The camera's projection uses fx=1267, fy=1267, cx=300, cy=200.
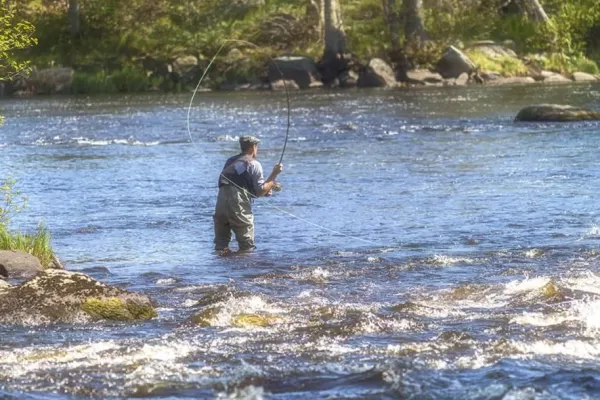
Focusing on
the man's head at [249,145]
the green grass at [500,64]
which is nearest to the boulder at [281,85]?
the green grass at [500,64]

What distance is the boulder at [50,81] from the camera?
148 ft

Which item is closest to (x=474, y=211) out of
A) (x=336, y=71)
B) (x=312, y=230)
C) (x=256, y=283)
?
(x=312, y=230)

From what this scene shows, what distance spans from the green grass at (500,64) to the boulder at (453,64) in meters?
0.67

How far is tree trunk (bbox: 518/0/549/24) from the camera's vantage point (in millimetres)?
46562

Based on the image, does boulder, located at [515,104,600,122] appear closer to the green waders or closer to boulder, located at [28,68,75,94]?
the green waders

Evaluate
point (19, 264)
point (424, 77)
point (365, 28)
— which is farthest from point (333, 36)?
point (19, 264)

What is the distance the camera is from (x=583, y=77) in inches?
1650

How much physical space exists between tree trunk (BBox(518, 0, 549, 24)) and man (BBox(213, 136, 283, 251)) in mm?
33612

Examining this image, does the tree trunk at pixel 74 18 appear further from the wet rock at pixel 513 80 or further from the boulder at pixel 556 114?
the boulder at pixel 556 114

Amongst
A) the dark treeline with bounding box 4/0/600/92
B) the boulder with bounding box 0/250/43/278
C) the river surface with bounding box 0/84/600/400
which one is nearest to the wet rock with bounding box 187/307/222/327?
the river surface with bounding box 0/84/600/400

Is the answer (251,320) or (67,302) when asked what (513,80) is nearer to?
(251,320)

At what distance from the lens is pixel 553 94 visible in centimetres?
3591

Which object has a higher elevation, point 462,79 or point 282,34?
point 282,34

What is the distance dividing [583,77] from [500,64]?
3.10 metres
